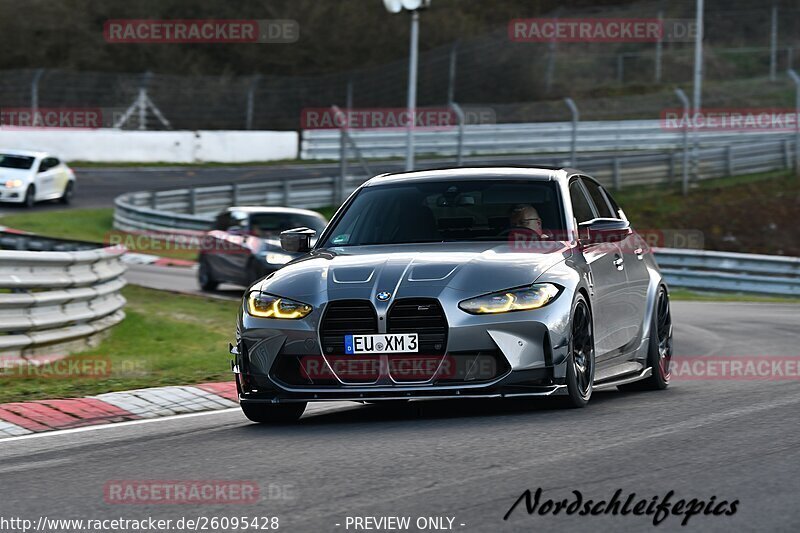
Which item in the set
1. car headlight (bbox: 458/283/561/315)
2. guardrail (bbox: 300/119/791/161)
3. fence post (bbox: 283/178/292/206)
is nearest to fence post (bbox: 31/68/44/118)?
guardrail (bbox: 300/119/791/161)

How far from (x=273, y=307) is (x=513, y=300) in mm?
1343

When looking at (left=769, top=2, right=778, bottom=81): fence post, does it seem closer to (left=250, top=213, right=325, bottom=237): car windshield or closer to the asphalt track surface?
(left=250, top=213, right=325, bottom=237): car windshield

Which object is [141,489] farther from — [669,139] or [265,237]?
[669,139]

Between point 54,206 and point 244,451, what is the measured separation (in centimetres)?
3080

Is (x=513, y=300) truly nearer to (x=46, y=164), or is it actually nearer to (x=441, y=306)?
(x=441, y=306)

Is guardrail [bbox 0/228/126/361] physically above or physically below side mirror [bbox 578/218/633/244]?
below

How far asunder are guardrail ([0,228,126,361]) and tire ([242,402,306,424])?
12.8 ft

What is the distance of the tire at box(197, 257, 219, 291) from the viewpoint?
22.7 metres

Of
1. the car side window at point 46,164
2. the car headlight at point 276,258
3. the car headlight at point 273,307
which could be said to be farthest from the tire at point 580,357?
the car side window at point 46,164

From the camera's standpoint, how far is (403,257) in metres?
8.24

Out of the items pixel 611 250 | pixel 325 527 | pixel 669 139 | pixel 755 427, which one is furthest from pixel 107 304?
pixel 669 139

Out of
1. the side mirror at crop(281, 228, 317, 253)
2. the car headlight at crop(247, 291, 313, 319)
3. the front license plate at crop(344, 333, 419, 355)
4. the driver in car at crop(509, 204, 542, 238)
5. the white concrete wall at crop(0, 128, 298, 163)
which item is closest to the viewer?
the front license plate at crop(344, 333, 419, 355)

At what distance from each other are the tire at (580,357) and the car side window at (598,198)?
1786 millimetres

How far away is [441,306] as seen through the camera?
773cm
